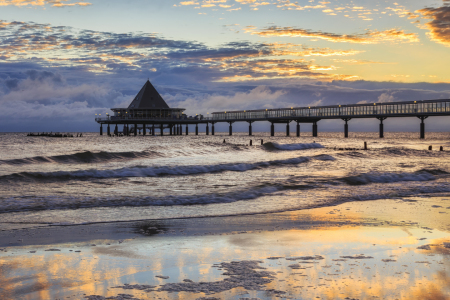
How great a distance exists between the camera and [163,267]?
5027 millimetres

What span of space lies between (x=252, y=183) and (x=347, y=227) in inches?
305

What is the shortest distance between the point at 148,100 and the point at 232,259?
114502 millimetres

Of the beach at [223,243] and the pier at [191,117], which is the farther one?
the pier at [191,117]

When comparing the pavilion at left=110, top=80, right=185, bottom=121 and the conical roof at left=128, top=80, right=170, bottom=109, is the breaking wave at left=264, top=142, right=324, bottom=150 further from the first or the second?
the conical roof at left=128, top=80, right=170, bottom=109

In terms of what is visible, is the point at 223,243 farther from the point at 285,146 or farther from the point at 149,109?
the point at 149,109

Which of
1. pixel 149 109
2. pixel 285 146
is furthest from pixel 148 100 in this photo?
pixel 285 146

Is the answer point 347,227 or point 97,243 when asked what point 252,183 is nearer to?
point 347,227

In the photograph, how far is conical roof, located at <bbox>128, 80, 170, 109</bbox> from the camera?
115 meters

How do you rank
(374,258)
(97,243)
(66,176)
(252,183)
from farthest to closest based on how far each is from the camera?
(66,176)
(252,183)
(97,243)
(374,258)

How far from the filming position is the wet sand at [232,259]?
419 cm

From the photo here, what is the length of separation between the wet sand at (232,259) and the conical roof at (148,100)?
360 feet

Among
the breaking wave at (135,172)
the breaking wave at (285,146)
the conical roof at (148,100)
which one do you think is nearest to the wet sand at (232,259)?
the breaking wave at (135,172)

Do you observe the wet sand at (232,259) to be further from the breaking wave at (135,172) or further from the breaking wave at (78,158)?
the breaking wave at (78,158)

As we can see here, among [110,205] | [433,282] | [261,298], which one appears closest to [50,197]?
[110,205]
